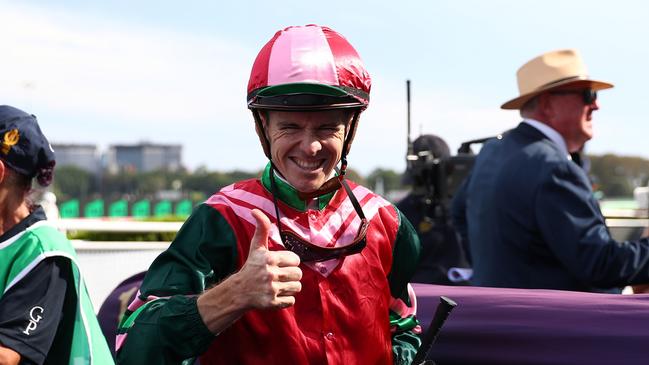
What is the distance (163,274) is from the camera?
1.89m

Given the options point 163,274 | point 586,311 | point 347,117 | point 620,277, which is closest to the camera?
point 163,274

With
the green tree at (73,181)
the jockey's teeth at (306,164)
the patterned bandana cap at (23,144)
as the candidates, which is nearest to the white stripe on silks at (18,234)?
the patterned bandana cap at (23,144)

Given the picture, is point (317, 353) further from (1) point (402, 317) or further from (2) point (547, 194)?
(2) point (547, 194)

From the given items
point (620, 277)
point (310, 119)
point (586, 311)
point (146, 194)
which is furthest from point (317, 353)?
point (146, 194)

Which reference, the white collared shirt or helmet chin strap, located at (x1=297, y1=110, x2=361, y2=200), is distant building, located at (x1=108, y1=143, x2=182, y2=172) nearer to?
the white collared shirt

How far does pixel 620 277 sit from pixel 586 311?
97 centimetres

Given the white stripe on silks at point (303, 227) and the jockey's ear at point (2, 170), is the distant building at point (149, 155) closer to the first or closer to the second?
the jockey's ear at point (2, 170)

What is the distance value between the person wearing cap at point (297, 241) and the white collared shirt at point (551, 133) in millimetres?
2083

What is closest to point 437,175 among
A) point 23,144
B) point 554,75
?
point 554,75

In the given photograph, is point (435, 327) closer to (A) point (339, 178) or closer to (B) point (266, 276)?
(A) point (339, 178)

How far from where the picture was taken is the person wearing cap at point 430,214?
6652mm

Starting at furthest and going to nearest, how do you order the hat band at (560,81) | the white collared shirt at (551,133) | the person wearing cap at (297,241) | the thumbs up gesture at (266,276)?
the hat band at (560,81)
the white collared shirt at (551,133)
the person wearing cap at (297,241)
the thumbs up gesture at (266,276)

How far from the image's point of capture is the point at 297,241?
1975 millimetres

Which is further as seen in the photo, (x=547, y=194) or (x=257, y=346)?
(x=547, y=194)
